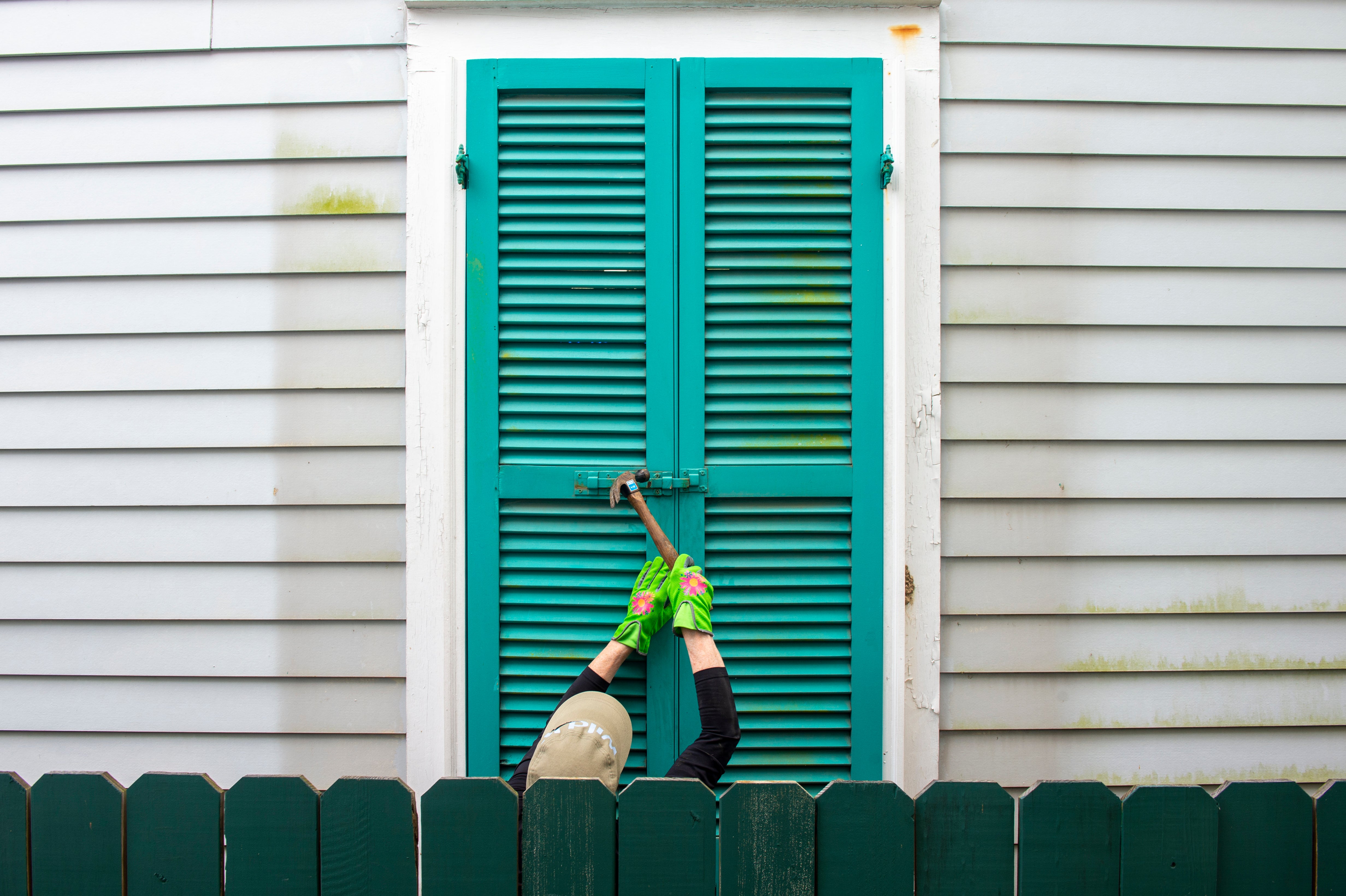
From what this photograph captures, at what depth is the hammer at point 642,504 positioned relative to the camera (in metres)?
1.72

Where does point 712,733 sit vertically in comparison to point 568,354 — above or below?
below

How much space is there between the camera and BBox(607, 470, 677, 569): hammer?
1724mm

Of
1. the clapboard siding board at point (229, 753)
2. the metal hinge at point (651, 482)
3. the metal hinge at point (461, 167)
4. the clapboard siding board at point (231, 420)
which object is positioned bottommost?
the clapboard siding board at point (229, 753)

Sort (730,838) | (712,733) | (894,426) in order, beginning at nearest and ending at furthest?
(730,838)
(712,733)
(894,426)

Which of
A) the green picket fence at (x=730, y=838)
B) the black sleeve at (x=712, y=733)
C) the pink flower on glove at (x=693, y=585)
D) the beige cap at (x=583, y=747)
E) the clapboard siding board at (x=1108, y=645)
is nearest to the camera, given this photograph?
the green picket fence at (x=730, y=838)

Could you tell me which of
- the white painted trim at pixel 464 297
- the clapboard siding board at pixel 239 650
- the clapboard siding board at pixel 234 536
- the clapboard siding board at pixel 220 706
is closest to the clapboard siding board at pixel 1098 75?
the white painted trim at pixel 464 297

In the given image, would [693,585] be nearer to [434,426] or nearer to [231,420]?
[434,426]

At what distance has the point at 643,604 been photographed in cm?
175

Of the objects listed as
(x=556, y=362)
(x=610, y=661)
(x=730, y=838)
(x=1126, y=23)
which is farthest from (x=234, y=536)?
(x=1126, y=23)

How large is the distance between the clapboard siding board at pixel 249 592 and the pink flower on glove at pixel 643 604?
71 cm

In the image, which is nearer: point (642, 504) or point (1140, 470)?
point (642, 504)

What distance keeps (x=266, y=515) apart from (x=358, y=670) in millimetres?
540

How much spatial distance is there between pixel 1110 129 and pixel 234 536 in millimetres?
2870

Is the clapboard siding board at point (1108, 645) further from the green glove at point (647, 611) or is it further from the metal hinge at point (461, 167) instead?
the metal hinge at point (461, 167)
